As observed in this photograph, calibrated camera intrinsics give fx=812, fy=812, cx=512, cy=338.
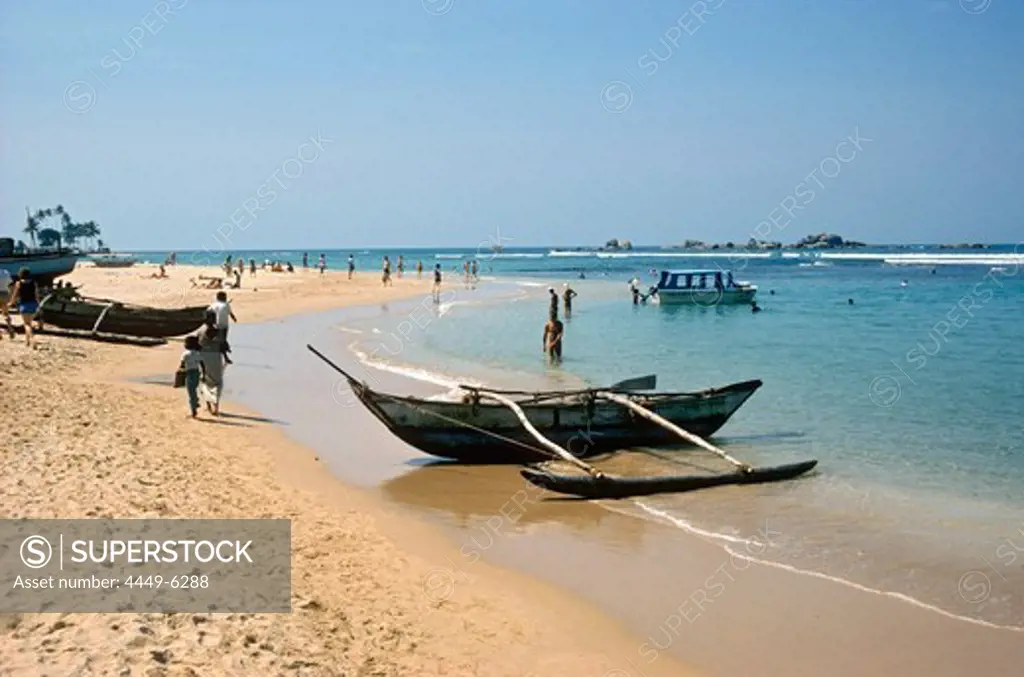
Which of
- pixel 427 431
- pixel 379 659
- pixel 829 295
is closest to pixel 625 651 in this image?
pixel 379 659

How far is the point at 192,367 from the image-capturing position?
13.1 metres

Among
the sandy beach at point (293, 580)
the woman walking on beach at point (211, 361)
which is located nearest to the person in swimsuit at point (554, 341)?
the sandy beach at point (293, 580)

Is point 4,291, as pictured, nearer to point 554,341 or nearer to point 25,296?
point 25,296

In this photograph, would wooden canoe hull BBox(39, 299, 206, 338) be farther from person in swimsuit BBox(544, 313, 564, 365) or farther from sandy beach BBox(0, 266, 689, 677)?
person in swimsuit BBox(544, 313, 564, 365)

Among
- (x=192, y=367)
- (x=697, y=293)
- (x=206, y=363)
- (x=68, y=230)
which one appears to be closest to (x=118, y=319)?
(x=206, y=363)

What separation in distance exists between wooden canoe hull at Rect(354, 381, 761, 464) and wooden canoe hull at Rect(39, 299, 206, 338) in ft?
38.8

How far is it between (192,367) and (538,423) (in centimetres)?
569

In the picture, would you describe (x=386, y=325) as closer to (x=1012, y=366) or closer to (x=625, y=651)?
(x=1012, y=366)

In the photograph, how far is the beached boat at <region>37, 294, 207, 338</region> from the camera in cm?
2131

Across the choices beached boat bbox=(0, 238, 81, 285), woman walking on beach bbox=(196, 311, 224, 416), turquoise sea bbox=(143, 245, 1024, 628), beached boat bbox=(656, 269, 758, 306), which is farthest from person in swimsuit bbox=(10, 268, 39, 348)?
beached boat bbox=(656, 269, 758, 306)

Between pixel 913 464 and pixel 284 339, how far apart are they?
1962 centimetres

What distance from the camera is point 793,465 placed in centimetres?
1152

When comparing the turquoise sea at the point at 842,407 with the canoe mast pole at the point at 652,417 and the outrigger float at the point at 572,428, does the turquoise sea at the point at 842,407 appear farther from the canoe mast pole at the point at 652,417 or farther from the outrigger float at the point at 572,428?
the canoe mast pole at the point at 652,417

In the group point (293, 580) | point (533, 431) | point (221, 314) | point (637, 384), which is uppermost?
point (221, 314)
